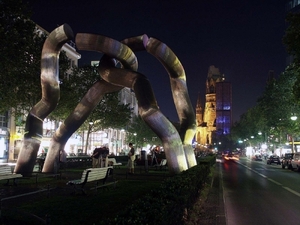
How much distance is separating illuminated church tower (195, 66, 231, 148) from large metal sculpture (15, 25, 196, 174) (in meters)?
153

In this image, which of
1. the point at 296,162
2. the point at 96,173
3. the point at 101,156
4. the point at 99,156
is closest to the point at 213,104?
the point at 296,162

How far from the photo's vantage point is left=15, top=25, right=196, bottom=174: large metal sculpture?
52.1 ft

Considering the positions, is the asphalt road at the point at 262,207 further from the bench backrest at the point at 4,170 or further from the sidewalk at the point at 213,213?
the bench backrest at the point at 4,170

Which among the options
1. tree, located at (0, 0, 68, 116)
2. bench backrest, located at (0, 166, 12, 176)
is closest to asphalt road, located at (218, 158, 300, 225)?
bench backrest, located at (0, 166, 12, 176)

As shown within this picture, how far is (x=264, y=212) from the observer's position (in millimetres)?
11383

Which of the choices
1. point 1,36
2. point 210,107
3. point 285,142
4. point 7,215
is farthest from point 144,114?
point 210,107

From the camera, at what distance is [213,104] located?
184 m

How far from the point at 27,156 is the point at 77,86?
1004 inches

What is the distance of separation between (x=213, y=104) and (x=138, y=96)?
17119cm

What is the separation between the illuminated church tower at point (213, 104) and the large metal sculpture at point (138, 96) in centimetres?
15313

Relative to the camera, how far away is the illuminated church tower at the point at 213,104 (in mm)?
169625

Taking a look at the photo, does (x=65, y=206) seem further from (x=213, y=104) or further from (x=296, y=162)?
(x=213, y=104)

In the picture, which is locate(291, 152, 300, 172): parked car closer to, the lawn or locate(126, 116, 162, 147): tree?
the lawn

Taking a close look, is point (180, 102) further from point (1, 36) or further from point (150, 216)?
point (150, 216)
